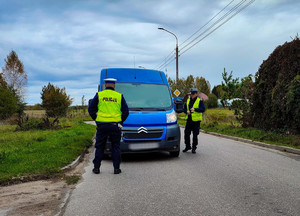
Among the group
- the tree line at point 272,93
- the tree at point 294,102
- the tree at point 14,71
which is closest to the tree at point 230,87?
the tree line at point 272,93

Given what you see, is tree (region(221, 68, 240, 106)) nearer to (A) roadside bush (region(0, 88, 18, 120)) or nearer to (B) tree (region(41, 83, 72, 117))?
(A) roadside bush (region(0, 88, 18, 120))

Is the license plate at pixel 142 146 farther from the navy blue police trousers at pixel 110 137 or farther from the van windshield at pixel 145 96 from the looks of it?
the van windshield at pixel 145 96

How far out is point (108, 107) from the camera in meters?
5.88

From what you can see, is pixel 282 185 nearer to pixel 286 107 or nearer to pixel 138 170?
pixel 138 170

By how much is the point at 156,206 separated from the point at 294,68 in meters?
10.00

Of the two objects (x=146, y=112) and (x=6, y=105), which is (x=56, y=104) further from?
(x=146, y=112)

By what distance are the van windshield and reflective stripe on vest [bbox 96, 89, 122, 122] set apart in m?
1.35

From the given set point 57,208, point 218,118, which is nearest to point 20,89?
point 218,118

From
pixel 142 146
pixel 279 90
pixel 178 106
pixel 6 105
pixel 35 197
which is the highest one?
pixel 279 90

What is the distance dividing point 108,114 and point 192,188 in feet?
7.49

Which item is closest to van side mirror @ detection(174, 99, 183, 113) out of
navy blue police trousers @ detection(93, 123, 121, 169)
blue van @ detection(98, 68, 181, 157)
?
blue van @ detection(98, 68, 181, 157)

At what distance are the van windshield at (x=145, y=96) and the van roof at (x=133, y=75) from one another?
184 mm

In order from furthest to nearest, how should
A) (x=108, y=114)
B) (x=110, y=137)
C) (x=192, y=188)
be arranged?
(x=110, y=137) < (x=108, y=114) < (x=192, y=188)

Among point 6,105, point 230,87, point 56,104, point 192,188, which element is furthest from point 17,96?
point 192,188
